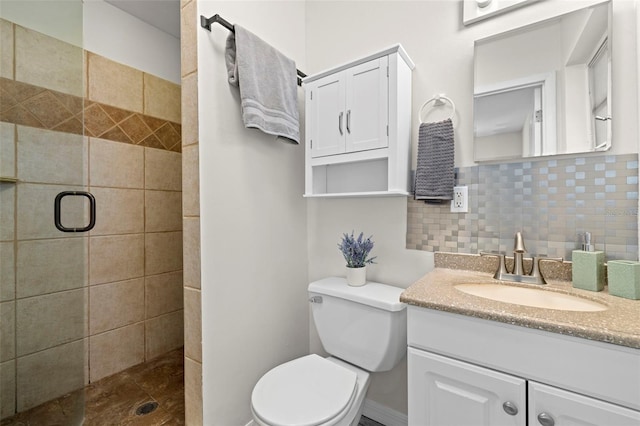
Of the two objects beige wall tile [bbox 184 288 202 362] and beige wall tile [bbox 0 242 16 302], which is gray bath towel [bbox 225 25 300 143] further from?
beige wall tile [bbox 0 242 16 302]

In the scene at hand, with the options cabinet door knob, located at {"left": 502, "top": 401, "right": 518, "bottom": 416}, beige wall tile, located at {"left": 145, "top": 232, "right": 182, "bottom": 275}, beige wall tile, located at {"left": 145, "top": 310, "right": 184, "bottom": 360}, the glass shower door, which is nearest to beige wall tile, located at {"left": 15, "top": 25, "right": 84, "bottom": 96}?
the glass shower door

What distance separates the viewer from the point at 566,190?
3.59 ft

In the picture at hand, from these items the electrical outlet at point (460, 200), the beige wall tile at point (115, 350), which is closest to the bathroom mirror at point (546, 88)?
the electrical outlet at point (460, 200)

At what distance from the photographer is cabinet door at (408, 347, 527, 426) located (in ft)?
2.50

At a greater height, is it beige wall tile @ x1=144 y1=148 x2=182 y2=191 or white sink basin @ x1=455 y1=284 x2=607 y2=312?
beige wall tile @ x1=144 y1=148 x2=182 y2=191

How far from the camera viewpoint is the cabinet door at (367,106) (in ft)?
4.21

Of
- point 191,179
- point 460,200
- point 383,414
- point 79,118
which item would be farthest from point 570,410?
point 79,118

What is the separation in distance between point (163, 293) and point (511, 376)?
7.10ft

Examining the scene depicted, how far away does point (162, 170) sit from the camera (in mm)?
2133

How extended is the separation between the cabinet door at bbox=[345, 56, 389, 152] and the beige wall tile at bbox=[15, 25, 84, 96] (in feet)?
4.43

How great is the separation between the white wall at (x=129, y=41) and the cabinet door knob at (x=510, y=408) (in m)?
2.63

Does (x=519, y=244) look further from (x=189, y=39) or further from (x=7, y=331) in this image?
(x=7, y=331)

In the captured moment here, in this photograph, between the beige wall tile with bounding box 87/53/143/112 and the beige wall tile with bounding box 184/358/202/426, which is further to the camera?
the beige wall tile with bounding box 87/53/143/112

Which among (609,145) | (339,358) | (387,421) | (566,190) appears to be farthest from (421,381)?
(609,145)
